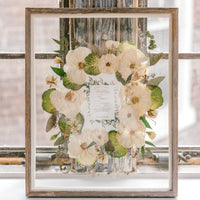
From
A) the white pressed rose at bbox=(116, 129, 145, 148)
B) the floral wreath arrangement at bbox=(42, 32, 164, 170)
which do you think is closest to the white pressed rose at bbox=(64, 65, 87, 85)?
the floral wreath arrangement at bbox=(42, 32, 164, 170)

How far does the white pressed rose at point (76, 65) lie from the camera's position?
0.98 metres

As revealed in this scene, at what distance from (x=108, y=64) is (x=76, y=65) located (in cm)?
11

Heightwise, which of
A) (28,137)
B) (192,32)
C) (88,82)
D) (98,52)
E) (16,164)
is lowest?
(16,164)

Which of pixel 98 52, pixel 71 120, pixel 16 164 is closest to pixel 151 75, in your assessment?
pixel 98 52

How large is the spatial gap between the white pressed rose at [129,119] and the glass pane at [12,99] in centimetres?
45

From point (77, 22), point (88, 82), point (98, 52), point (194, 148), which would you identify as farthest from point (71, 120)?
point (194, 148)

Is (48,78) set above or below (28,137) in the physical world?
above

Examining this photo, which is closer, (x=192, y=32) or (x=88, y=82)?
(x=88, y=82)

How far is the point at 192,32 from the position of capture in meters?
1.19

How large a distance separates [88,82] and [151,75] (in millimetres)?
223

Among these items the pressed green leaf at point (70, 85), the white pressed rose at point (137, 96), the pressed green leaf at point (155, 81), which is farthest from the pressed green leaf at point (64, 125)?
the pressed green leaf at point (155, 81)

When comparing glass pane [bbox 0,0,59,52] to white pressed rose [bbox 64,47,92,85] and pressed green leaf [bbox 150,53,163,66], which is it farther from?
pressed green leaf [bbox 150,53,163,66]

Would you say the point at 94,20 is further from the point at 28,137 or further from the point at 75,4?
the point at 28,137

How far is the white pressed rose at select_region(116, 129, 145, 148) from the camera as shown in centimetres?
98
